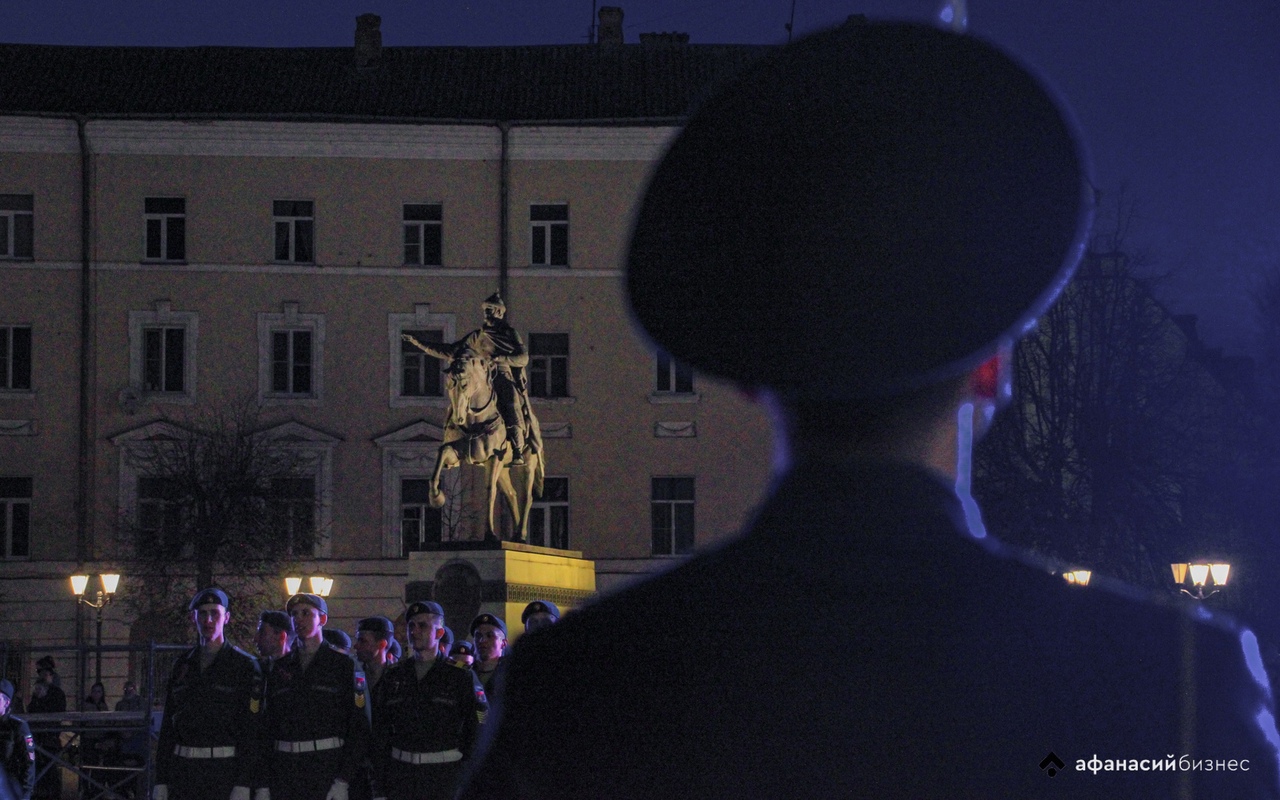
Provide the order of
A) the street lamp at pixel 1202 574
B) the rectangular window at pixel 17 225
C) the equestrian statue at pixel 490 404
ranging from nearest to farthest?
the street lamp at pixel 1202 574 < the equestrian statue at pixel 490 404 < the rectangular window at pixel 17 225

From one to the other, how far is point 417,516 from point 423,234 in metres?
5.37

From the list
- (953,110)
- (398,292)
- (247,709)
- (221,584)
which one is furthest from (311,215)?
(953,110)

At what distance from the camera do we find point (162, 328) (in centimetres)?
3422

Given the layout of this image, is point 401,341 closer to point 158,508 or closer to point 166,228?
point 166,228

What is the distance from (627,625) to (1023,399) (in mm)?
32048

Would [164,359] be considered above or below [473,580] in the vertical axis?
above

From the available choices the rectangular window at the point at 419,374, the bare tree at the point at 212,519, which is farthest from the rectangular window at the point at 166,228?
the rectangular window at the point at 419,374

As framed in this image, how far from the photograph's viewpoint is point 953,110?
104 cm

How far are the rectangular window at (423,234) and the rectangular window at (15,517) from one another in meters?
8.25

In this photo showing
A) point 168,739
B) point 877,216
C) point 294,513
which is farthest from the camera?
point 294,513

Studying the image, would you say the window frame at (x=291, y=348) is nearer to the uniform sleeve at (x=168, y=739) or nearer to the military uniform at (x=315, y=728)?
the uniform sleeve at (x=168, y=739)

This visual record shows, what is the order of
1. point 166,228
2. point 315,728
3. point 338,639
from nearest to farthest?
point 315,728 < point 338,639 < point 166,228

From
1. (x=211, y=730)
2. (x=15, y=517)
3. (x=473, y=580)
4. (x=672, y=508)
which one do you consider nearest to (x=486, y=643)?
(x=211, y=730)

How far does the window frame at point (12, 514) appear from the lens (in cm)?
3328
